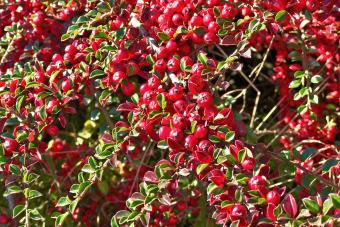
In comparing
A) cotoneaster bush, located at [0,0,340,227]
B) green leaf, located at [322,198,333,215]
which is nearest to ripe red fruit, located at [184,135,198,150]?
cotoneaster bush, located at [0,0,340,227]

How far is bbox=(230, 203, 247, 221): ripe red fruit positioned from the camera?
1.20 m

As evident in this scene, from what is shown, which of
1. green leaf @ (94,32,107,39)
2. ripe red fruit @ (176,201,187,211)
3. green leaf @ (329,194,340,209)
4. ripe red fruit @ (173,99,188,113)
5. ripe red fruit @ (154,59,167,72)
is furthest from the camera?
ripe red fruit @ (176,201,187,211)

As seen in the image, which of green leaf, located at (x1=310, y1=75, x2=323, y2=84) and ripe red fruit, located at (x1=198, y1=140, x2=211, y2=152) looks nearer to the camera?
ripe red fruit, located at (x1=198, y1=140, x2=211, y2=152)

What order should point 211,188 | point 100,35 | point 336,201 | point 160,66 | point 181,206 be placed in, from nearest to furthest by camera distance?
1. point 336,201
2. point 211,188
3. point 160,66
4. point 100,35
5. point 181,206

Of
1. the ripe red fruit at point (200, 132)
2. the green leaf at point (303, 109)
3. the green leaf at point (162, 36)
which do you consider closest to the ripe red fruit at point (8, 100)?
the green leaf at point (162, 36)

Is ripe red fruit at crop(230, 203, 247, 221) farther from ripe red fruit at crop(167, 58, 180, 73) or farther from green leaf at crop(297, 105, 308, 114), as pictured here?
green leaf at crop(297, 105, 308, 114)

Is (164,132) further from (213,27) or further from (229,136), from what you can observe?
(213,27)

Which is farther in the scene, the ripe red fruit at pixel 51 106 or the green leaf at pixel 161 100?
the ripe red fruit at pixel 51 106

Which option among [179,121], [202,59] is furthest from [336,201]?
[202,59]

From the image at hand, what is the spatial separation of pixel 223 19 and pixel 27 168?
620mm

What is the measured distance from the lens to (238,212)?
3.95 feet

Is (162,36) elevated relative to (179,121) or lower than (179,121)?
elevated

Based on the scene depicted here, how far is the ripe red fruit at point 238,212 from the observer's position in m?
1.20

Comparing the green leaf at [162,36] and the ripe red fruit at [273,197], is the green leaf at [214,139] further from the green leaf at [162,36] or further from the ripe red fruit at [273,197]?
the green leaf at [162,36]
